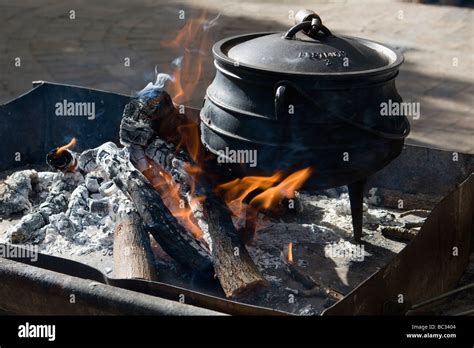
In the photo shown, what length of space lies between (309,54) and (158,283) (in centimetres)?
135

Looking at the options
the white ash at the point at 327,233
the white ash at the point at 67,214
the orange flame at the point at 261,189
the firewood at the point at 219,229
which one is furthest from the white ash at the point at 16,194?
the white ash at the point at 327,233

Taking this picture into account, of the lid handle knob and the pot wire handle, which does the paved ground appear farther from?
the lid handle knob

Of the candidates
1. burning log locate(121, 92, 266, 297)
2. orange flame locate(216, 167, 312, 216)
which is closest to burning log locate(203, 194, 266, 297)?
burning log locate(121, 92, 266, 297)

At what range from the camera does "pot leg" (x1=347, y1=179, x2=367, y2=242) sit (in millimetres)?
4152

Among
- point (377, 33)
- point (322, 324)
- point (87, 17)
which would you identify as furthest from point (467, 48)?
point (322, 324)

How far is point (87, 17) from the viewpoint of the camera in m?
9.31

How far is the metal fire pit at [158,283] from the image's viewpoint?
3.06m

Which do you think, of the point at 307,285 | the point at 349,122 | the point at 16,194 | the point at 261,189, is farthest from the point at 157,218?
the point at 16,194

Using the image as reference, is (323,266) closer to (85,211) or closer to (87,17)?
(85,211)

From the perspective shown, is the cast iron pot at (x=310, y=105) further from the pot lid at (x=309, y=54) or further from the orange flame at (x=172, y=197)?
the orange flame at (x=172, y=197)

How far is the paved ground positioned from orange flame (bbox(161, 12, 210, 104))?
0.08 meters

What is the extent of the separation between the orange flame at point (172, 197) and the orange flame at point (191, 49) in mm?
2169

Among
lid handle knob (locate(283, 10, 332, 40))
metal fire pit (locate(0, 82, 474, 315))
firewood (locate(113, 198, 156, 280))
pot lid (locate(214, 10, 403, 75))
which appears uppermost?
lid handle knob (locate(283, 10, 332, 40))

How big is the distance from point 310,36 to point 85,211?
1627 mm
